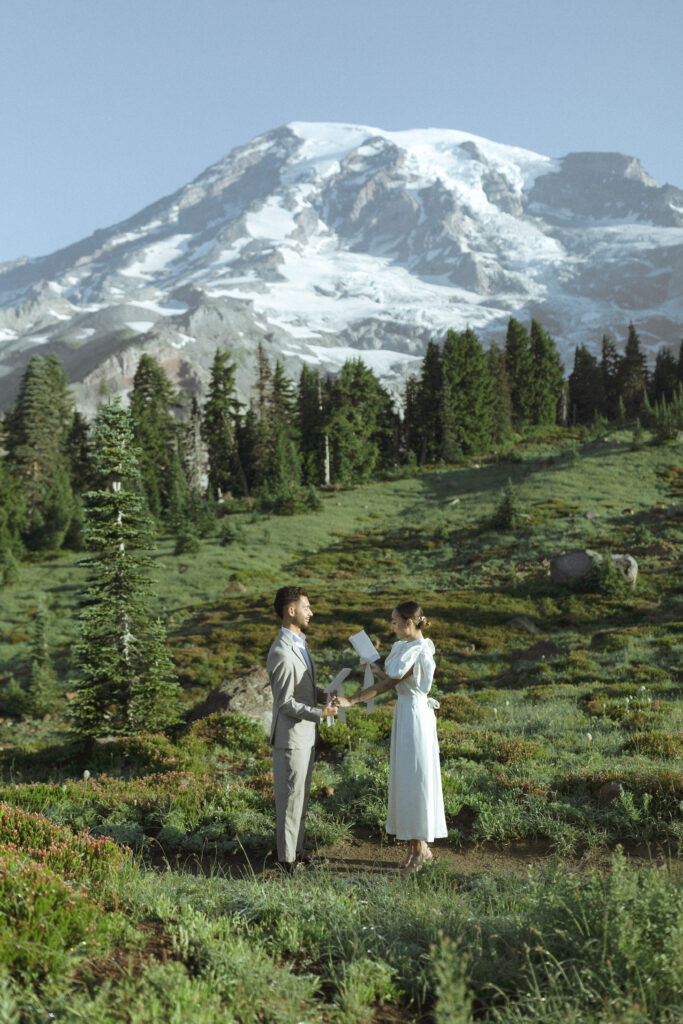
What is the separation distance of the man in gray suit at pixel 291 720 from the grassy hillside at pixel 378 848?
20.1 inches

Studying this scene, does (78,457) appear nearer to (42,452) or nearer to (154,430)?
(42,452)

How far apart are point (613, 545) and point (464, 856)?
2944 cm

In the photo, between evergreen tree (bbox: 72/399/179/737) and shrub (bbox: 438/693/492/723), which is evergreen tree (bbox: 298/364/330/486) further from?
shrub (bbox: 438/693/492/723)

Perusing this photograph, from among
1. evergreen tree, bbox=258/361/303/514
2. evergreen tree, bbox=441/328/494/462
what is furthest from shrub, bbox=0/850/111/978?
evergreen tree, bbox=441/328/494/462

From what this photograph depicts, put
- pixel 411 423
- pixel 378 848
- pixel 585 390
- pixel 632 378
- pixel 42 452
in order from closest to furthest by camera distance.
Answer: pixel 378 848 → pixel 42 452 → pixel 411 423 → pixel 632 378 → pixel 585 390

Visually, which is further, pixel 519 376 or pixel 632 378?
pixel 632 378

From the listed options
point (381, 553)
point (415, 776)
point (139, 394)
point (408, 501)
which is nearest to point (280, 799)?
point (415, 776)

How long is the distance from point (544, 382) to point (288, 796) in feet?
296

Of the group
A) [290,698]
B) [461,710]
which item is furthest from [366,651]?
[461,710]

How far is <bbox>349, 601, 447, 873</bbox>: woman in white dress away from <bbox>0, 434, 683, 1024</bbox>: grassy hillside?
436mm

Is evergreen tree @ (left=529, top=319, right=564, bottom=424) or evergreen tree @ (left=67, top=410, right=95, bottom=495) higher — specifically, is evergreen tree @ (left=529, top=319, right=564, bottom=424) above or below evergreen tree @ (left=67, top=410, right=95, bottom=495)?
above

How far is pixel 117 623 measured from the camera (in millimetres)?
15648

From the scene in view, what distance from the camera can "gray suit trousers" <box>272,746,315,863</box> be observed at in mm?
6445

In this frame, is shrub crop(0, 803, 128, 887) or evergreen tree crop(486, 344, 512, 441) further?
evergreen tree crop(486, 344, 512, 441)
